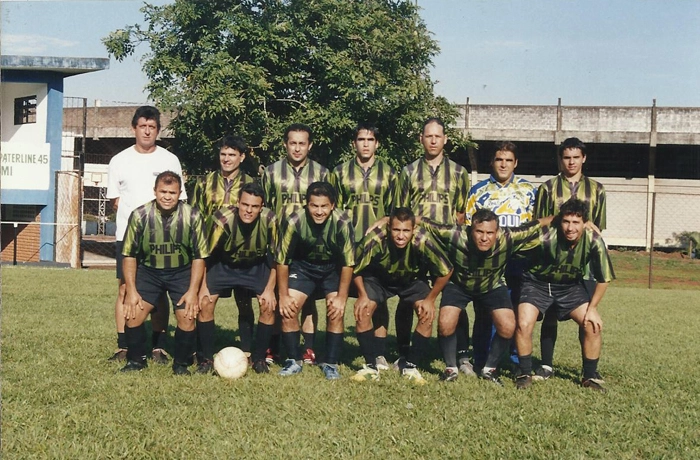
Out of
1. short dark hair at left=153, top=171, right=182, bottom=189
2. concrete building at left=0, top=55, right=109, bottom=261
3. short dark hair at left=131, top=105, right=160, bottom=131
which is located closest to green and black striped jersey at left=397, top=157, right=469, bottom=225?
short dark hair at left=153, top=171, right=182, bottom=189

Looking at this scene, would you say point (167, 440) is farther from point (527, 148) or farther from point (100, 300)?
point (527, 148)

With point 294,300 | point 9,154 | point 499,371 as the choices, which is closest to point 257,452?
point 294,300

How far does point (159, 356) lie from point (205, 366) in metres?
0.69

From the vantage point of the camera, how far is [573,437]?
5.04 metres

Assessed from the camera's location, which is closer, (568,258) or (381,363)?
(568,258)

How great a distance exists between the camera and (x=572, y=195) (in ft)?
23.3

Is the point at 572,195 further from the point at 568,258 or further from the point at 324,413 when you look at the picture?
the point at 324,413

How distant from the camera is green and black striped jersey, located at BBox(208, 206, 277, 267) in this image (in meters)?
6.86

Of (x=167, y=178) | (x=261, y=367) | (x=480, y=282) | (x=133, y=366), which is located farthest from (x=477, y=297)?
(x=133, y=366)

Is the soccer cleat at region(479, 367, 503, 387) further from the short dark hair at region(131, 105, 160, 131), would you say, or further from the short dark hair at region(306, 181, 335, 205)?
the short dark hair at region(131, 105, 160, 131)

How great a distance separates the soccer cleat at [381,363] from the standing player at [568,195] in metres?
1.33

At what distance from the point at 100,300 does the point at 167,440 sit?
8.07 meters

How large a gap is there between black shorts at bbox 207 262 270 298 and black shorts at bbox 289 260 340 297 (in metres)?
0.27

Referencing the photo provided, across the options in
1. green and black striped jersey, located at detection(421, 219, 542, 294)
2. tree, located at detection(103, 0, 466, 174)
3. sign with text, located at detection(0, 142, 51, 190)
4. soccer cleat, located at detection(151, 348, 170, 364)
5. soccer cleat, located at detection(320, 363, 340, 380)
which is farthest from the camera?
sign with text, located at detection(0, 142, 51, 190)
